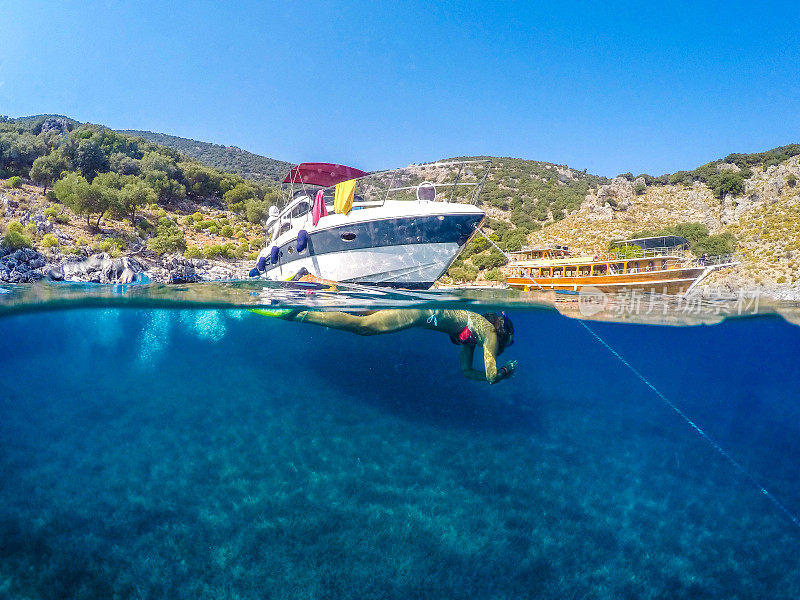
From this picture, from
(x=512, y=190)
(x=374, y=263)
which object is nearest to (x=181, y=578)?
(x=374, y=263)

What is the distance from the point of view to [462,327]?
8.71 m

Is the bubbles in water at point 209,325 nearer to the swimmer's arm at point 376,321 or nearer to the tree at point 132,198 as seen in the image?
the swimmer's arm at point 376,321

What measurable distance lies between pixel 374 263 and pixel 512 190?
58.5m

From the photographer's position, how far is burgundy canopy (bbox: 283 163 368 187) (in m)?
15.9

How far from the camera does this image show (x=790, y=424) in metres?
13.5

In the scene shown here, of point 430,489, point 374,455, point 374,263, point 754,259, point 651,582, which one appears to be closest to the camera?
point 651,582

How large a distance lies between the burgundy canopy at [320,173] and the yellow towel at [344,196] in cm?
318

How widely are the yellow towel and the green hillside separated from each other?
71.3m

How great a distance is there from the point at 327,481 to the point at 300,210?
10326 mm

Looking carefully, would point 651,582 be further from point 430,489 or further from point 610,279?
point 610,279

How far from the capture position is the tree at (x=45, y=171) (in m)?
42.3

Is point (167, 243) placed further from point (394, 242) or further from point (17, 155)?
point (17, 155)

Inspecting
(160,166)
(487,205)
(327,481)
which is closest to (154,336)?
(327,481)

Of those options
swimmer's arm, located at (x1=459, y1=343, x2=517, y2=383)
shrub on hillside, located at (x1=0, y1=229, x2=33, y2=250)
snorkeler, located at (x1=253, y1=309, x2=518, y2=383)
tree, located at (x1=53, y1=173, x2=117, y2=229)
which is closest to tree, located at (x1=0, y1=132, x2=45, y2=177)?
tree, located at (x1=53, y1=173, x2=117, y2=229)
